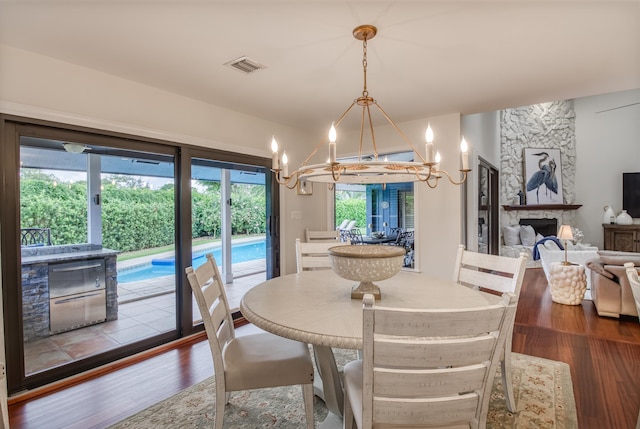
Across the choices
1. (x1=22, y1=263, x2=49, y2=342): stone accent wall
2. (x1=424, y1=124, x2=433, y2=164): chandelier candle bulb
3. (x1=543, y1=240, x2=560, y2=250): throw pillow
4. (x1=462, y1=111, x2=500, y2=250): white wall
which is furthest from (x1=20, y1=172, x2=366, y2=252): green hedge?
(x1=543, y1=240, x2=560, y2=250): throw pillow

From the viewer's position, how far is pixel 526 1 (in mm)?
1686

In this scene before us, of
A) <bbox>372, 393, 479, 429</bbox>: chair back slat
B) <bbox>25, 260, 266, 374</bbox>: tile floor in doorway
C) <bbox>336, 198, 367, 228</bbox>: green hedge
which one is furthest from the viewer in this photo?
<bbox>336, 198, 367, 228</bbox>: green hedge

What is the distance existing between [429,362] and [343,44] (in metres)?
1.98

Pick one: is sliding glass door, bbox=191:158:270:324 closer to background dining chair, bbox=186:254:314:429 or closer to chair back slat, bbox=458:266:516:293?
background dining chair, bbox=186:254:314:429

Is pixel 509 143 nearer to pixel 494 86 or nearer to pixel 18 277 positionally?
pixel 494 86

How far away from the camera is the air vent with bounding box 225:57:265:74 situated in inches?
92.1

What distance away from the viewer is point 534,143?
795 centimetres

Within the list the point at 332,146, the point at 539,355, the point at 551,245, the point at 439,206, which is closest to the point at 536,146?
the point at 551,245

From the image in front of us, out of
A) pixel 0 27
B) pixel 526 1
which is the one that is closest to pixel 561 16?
pixel 526 1

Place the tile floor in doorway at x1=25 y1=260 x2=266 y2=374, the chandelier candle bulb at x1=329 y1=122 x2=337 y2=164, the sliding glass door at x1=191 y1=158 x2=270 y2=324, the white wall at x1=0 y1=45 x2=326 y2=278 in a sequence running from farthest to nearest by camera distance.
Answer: the sliding glass door at x1=191 y1=158 x2=270 y2=324 < the tile floor in doorway at x1=25 y1=260 x2=266 y2=374 < the white wall at x1=0 y1=45 x2=326 y2=278 < the chandelier candle bulb at x1=329 y1=122 x2=337 y2=164

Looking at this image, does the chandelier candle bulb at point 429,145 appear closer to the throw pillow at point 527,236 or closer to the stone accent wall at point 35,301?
the stone accent wall at point 35,301

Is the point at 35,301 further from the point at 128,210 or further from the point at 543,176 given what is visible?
the point at 543,176

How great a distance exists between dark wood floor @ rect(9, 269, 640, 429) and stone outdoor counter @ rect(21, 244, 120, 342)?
2.03 feet

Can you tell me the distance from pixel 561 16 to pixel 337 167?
62.6 inches
